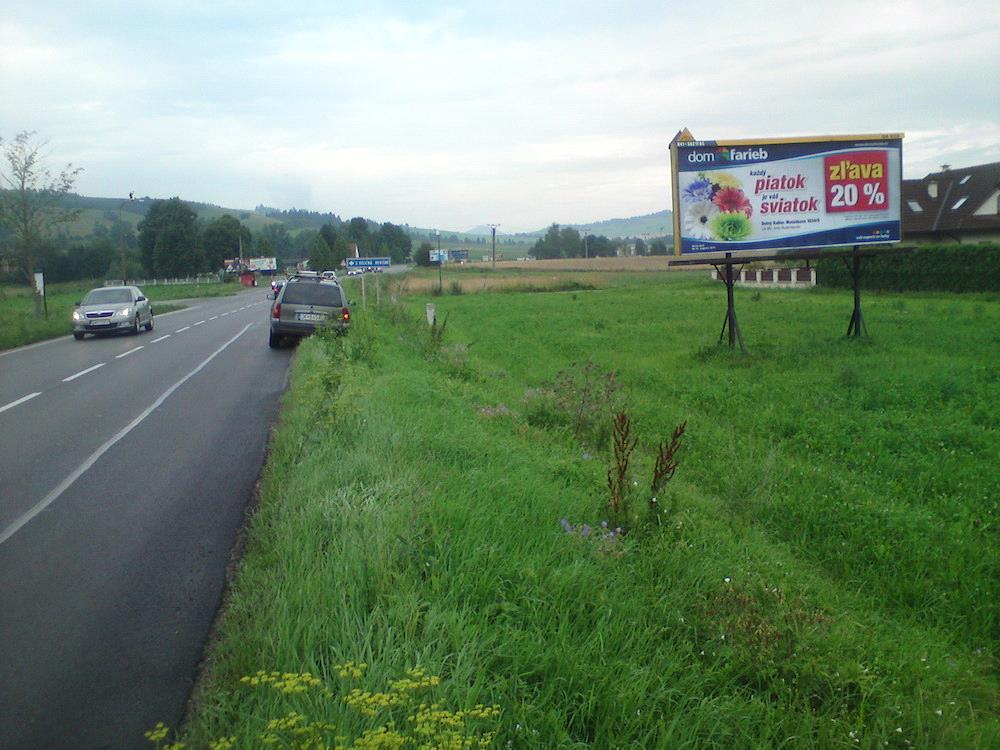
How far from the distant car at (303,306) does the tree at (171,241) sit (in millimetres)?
79938

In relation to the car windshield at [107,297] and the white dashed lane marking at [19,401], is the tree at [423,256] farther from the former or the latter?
the white dashed lane marking at [19,401]

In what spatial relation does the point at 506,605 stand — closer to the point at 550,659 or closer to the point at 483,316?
the point at 550,659

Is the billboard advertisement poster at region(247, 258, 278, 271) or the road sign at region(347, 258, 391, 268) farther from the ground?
the billboard advertisement poster at region(247, 258, 278, 271)

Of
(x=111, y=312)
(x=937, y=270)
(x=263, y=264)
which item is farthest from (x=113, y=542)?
(x=263, y=264)

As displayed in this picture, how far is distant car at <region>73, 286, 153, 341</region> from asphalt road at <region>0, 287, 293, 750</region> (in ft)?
37.7

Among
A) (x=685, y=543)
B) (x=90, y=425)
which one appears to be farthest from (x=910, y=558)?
(x=90, y=425)

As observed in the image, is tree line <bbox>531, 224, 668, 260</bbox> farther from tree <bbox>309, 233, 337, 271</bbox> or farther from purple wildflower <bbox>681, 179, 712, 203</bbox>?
purple wildflower <bbox>681, 179, 712, 203</bbox>

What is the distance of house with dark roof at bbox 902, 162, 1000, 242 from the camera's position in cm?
5059

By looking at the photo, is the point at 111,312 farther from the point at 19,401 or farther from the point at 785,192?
the point at 785,192

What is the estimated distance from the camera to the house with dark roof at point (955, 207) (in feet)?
166

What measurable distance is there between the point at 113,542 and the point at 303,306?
16178 mm

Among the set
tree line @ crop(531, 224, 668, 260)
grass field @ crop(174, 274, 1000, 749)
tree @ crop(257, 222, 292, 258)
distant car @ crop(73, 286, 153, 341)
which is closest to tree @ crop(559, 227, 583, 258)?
tree line @ crop(531, 224, 668, 260)

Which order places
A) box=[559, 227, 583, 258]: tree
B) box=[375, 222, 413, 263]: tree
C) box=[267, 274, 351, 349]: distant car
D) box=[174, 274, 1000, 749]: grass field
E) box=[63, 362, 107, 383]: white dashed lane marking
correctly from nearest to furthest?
box=[174, 274, 1000, 749]: grass field → box=[63, 362, 107, 383]: white dashed lane marking → box=[267, 274, 351, 349]: distant car → box=[375, 222, 413, 263]: tree → box=[559, 227, 583, 258]: tree

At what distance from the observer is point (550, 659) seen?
160 inches
